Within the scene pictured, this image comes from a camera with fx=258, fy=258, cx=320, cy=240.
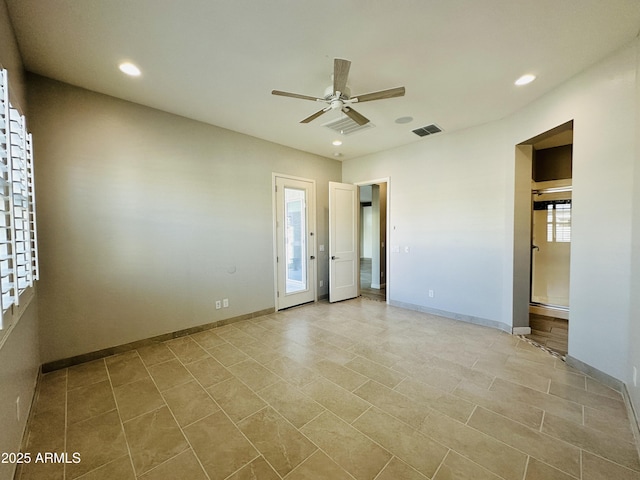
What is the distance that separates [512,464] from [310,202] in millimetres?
4300

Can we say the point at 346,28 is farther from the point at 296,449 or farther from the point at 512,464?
the point at 512,464

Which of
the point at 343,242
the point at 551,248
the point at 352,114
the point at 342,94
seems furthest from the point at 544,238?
the point at 342,94

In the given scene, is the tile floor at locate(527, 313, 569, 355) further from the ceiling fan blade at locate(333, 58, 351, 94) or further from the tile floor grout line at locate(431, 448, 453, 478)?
the ceiling fan blade at locate(333, 58, 351, 94)

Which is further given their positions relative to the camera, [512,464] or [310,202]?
[310,202]

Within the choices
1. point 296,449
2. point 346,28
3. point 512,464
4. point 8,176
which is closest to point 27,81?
point 8,176

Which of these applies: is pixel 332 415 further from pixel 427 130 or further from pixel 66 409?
pixel 427 130

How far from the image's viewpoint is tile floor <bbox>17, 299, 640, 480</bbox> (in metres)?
1.57

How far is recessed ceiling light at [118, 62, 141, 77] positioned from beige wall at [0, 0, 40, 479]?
67 cm

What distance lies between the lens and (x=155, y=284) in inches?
128

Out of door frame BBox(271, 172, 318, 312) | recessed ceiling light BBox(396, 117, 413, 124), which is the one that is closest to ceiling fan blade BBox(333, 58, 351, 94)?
recessed ceiling light BBox(396, 117, 413, 124)

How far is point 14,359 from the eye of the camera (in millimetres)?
1662

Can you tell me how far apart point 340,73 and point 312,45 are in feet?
1.31

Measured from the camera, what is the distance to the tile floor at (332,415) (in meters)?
1.57

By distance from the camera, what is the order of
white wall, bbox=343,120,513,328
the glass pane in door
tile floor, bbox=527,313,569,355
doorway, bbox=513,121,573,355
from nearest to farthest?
tile floor, bbox=527,313,569,355, doorway, bbox=513,121,573,355, white wall, bbox=343,120,513,328, the glass pane in door
